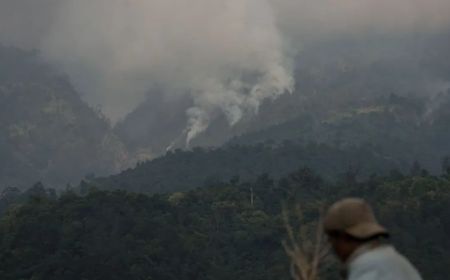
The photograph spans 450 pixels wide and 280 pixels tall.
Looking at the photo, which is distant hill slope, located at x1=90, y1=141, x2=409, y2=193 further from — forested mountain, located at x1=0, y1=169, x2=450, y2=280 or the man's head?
the man's head

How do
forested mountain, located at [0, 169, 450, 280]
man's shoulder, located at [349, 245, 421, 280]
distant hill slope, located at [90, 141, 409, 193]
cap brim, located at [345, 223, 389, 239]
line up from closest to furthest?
man's shoulder, located at [349, 245, 421, 280]
cap brim, located at [345, 223, 389, 239]
forested mountain, located at [0, 169, 450, 280]
distant hill slope, located at [90, 141, 409, 193]

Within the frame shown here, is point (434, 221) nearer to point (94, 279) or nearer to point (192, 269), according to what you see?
point (192, 269)

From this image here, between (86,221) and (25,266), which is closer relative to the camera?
(25,266)

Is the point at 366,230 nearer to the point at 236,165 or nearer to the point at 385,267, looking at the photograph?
the point at 385,267

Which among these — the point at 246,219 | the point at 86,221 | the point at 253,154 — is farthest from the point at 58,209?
the point at 253,154

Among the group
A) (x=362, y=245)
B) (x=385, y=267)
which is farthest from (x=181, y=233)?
(x=385, y=267)

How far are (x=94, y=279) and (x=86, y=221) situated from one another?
32.1 ft

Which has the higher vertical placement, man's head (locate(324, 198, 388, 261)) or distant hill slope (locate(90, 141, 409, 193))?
distant hill slope (locate(90, 141, 409, 193))

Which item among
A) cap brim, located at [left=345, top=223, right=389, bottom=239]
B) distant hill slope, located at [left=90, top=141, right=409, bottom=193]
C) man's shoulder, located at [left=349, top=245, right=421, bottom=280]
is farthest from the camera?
distant hill slope, located at [left=90, top=141, right=409, bottom=193]

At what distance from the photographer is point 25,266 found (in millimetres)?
53938

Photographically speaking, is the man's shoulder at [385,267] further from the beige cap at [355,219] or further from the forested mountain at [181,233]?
the forested mountain at [181,233]

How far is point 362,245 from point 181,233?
60.2 meters

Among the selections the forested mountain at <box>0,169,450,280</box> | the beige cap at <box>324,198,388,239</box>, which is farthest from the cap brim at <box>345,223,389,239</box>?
the forested mountain at <box>0,169,450,280</box>

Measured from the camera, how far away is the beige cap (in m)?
2.86
